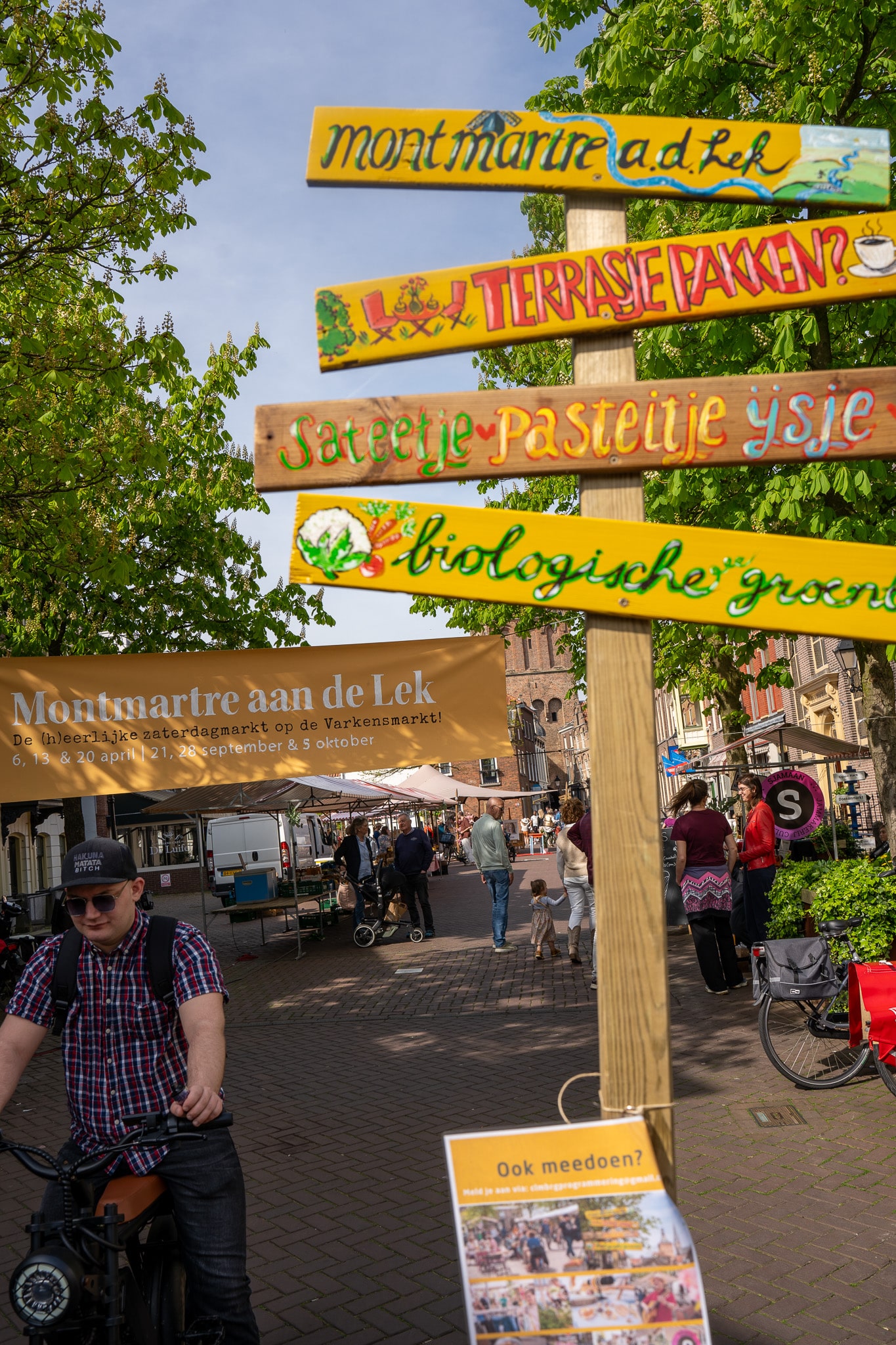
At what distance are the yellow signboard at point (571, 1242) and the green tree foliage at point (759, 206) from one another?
6252 mm

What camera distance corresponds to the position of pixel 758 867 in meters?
10.3

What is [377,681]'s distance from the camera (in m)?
4.76

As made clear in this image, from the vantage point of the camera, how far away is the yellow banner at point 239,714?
4.61 metres

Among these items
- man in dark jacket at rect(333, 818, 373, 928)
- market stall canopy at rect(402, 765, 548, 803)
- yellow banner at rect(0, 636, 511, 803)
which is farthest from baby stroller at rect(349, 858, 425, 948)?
yellow banner at rect(0, 636, 511, 803)

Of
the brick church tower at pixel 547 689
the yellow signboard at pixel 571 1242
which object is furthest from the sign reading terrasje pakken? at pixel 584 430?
the brick church tower at pixel 547 689

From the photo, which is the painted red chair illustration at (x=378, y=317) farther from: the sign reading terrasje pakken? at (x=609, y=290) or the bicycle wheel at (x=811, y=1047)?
the bicycle wheel at (x=811, y=1047)

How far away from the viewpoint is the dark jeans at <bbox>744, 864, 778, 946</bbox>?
33.8 feet

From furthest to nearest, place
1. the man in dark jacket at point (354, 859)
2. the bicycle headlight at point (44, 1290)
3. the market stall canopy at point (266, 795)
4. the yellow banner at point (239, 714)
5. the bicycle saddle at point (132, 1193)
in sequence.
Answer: the man in dark jacket at point (354, 859) < the market stall canopy at point (266, 795) < the yellow banner at point (239, 714) < the bicycle saddle at point (132, 1193) < the bicycle headlight at point (44, 1290)

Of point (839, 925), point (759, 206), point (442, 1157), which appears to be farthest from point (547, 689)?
point (442, 1157)

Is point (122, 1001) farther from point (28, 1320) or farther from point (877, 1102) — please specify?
point (877, 1102)

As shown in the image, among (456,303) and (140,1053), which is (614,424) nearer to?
(456,303)

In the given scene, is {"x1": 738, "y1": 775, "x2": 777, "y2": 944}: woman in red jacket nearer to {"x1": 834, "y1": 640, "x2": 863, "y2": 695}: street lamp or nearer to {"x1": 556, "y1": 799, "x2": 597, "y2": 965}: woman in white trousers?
{"x1": 556, "y1": 799, "x2": 597, "y2": 965}: woman in white trousers

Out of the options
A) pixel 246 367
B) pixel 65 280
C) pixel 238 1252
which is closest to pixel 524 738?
pixel 246 367

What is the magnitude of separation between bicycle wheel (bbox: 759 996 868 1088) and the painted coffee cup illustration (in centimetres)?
483
